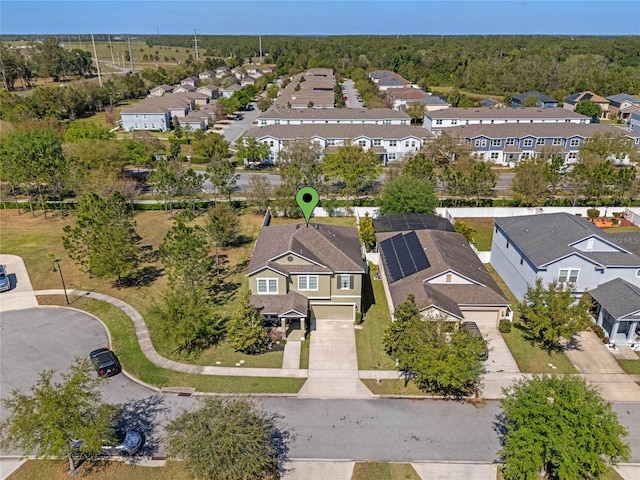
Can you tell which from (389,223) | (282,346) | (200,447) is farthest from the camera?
(389,223)

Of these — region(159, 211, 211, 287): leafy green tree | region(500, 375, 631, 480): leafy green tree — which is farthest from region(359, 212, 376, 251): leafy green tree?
region(500, 375, 631, 480): leafy green tree

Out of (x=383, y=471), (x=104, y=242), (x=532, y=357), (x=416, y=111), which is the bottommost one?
(x=383, y=471)

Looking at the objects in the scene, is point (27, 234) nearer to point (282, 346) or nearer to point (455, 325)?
point (282, 346)

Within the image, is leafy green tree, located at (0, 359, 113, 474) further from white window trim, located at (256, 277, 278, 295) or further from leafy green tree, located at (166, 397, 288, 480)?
white window trim, located at (256, 277, 278, 295)

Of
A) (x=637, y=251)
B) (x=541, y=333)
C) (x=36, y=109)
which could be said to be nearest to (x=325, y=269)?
(x=541, y=333)

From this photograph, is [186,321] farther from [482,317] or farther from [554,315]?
[554,315]

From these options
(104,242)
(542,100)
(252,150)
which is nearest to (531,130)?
(542,100)

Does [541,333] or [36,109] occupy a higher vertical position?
[36,109]
